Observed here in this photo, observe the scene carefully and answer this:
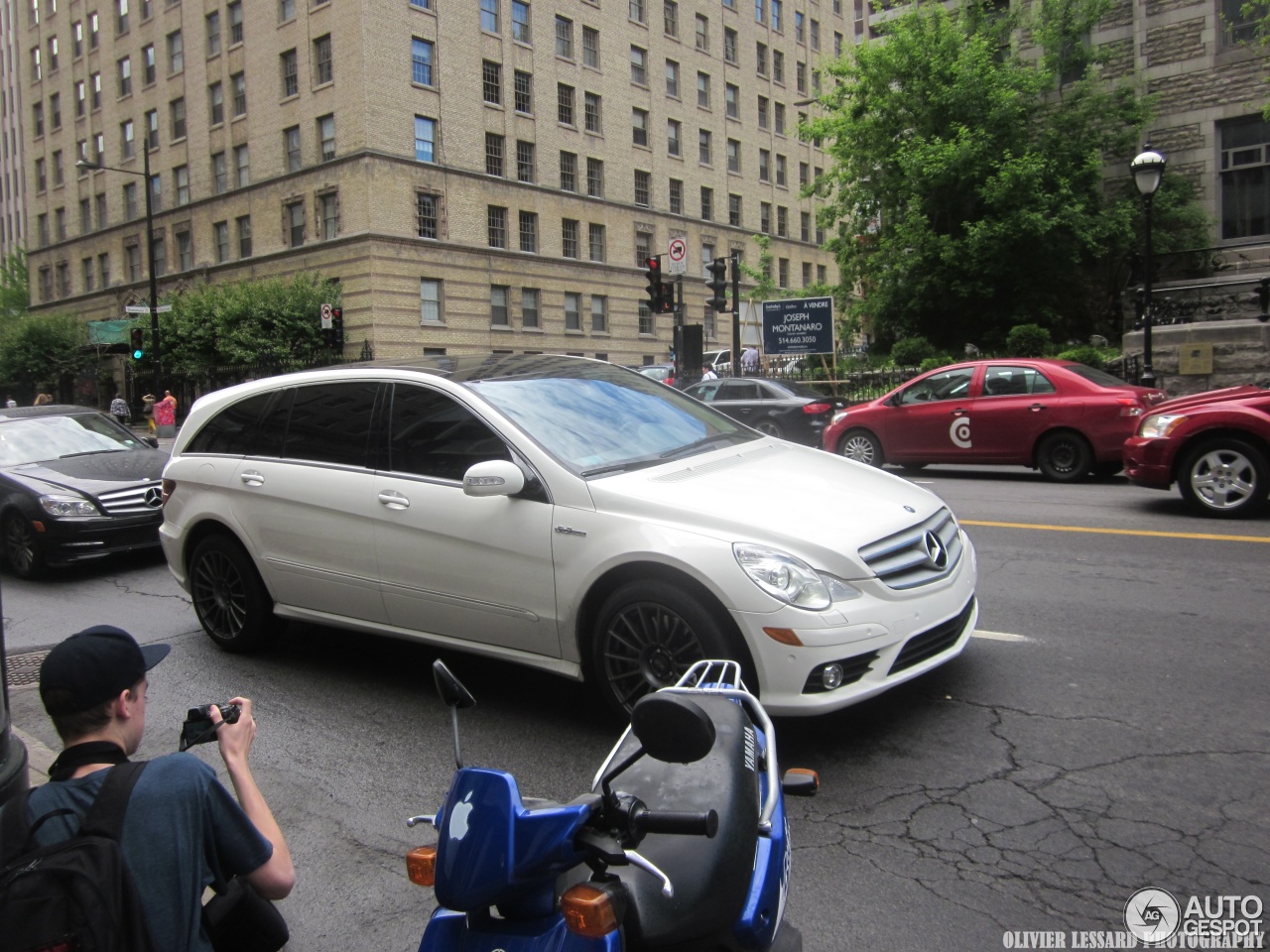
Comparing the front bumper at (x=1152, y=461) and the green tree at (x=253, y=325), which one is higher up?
the green tree at (x=253, y=325)

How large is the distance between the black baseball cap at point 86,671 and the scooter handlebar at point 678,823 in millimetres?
1175

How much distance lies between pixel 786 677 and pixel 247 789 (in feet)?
7.41

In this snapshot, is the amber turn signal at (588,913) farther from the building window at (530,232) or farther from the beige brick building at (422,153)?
the building window at (530,232)

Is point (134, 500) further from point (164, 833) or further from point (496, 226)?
point (496, 226)

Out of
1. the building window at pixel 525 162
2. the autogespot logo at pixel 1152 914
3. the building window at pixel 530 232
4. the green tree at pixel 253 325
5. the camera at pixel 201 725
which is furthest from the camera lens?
the building window at pixel 530 232

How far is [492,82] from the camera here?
4159cm

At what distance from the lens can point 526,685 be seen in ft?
17.5

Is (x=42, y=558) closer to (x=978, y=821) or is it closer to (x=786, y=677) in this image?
(x=786, y=677)

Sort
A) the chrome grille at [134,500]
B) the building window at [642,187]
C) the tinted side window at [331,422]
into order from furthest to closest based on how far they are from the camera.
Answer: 1. the building window at [642,187]
2. the chrome grille at [134,500]
3. the tinted side window at [331,422]

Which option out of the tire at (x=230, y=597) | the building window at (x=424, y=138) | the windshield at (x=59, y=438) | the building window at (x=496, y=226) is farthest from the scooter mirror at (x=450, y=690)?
the building window at (x=496, y=226)

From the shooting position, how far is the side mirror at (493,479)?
4.52 meters

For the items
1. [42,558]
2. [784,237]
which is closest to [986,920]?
[42,558]

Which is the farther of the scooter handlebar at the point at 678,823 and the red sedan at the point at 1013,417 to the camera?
the red sedan at the point at 1013,417

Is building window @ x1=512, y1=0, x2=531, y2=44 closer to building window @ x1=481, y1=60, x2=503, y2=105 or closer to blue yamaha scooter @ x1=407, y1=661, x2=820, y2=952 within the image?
building window @ x1=481, y1=60, x2=503, y2=105
